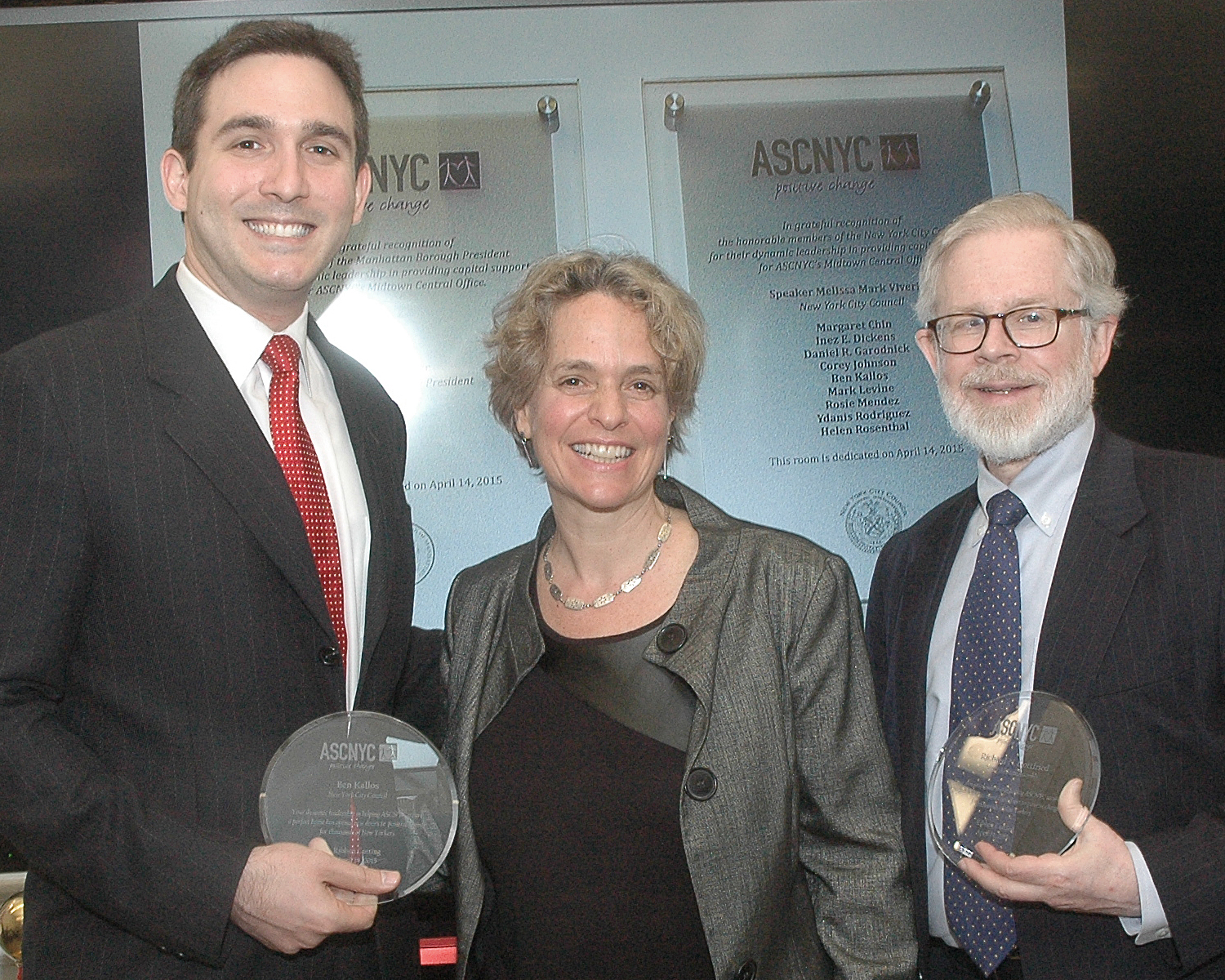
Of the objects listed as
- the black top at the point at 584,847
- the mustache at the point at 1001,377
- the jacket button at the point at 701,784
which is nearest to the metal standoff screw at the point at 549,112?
the mustache at the point at 1001,377

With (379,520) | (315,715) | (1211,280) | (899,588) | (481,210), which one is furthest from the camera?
(1211,280)

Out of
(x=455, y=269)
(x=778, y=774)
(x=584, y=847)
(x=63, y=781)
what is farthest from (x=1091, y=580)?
(x=455, y=269)

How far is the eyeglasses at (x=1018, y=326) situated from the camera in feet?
7.39

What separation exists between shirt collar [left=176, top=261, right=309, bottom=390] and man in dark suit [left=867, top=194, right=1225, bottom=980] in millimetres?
1354

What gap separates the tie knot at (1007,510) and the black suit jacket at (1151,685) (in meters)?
0.12

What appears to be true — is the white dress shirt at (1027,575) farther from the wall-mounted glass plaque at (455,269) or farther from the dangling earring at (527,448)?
the wall-mounted glass plaque at (455,269)

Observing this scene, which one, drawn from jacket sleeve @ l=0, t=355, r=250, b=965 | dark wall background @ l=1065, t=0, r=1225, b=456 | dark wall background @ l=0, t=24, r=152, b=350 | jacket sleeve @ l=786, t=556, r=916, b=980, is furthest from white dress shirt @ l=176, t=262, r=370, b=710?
dark wall background @ l=1065, t=0, r=1225, b=456

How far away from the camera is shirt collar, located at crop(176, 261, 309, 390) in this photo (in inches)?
78.9

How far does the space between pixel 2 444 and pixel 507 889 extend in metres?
1.09

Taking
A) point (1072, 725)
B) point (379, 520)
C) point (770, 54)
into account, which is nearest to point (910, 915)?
point (1072, 725)

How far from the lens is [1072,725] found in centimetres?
181

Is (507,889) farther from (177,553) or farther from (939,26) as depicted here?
(939,26)

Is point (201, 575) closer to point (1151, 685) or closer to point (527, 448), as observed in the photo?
point (527, 448)

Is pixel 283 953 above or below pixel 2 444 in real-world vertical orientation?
below
